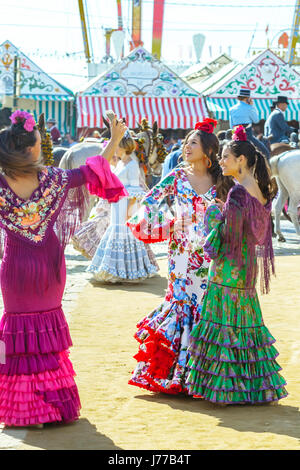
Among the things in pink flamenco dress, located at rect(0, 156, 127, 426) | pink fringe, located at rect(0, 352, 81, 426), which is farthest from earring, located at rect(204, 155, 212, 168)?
pink fringe, located at rect(0, 352, 81, 426)

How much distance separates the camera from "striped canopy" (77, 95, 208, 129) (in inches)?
993

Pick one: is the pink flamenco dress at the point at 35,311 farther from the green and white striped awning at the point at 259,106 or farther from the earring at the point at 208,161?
the green and white striped awning at the point at 259,106

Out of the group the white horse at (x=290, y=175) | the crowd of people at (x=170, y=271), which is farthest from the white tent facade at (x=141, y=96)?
the crowd of people at (x=170, y=271)

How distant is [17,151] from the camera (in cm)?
450

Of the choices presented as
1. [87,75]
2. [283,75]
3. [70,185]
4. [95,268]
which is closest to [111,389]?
[70,185]

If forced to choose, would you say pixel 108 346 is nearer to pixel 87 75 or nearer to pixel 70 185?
pixel 70 185

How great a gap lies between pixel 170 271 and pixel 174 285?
0.11 m

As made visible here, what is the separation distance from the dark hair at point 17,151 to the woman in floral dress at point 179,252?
122 cm

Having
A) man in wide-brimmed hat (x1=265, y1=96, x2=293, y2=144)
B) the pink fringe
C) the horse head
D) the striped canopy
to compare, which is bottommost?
the pink fringe

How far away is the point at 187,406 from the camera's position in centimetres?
505

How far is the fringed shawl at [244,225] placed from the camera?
4906mm

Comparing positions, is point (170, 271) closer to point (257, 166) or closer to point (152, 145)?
point (257, 166)

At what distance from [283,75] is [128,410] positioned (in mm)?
22908

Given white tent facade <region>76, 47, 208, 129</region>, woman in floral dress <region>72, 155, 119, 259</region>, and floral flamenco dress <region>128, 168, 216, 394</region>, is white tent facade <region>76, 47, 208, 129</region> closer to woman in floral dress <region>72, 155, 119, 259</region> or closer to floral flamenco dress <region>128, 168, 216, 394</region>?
woman in floral dress <region>72, 155, 119, 259</region>
